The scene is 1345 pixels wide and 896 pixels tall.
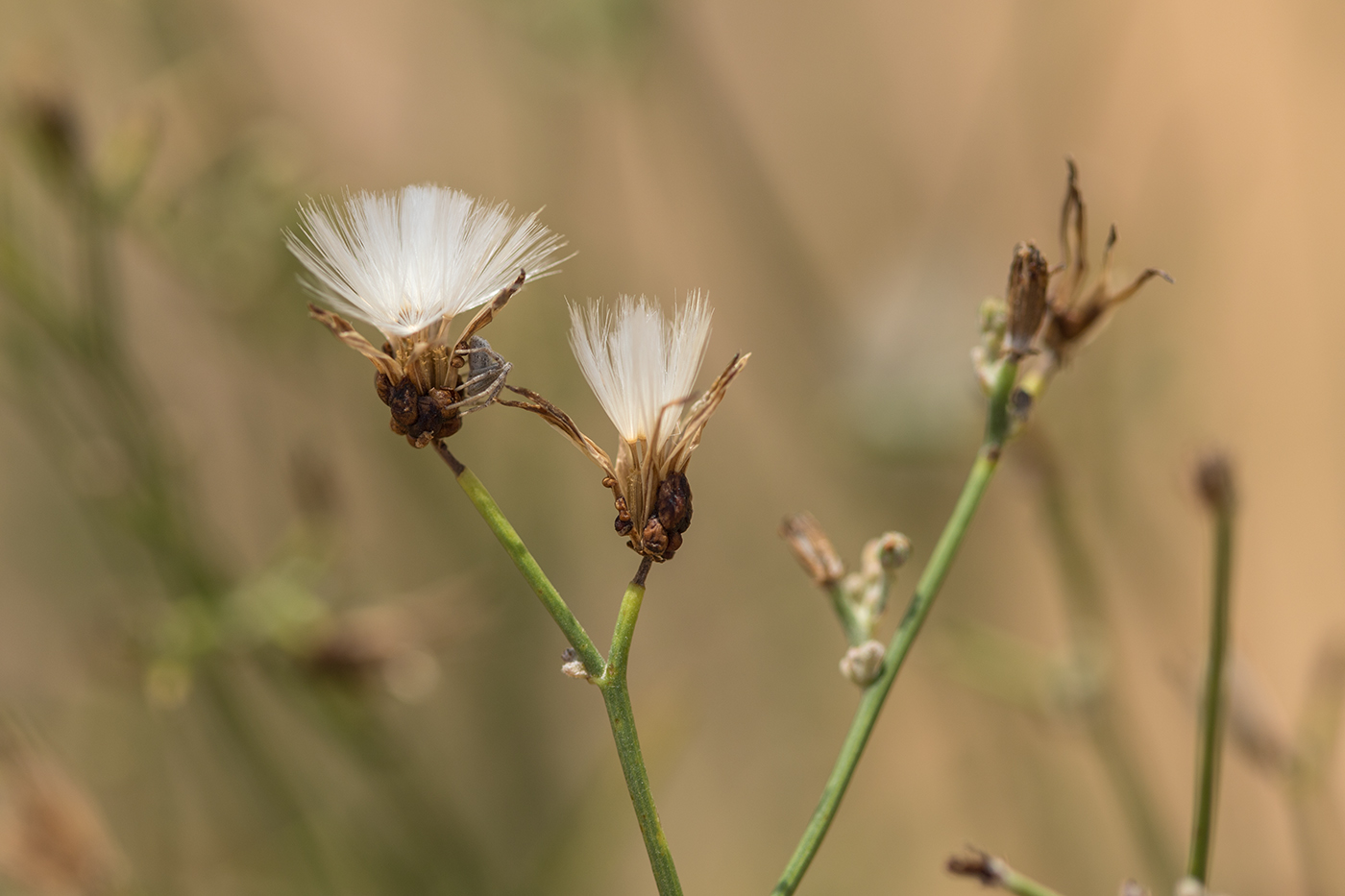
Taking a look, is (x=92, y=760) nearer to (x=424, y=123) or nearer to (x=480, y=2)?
(x=424, y=123)

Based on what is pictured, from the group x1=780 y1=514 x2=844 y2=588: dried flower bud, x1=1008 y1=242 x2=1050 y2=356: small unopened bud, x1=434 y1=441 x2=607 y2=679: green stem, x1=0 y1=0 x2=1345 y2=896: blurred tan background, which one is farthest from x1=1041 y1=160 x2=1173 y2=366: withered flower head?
x1=0 y1=0 x2=1345 y2=896: blurred tan background

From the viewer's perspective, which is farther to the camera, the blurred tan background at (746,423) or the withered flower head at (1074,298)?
the blurred tan background at (746,423)

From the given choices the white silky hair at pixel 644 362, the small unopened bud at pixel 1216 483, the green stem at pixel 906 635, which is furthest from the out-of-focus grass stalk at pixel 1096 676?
the white silky hair at pixel 644 362

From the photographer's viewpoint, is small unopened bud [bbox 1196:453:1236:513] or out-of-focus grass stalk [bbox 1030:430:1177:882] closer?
small unopened bud [bbox 1196:453:1236:513]

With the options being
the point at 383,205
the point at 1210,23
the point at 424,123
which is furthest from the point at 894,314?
the point at 383,205

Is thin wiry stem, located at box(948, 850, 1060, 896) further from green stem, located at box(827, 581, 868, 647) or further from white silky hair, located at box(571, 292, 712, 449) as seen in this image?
white silky hair, located at box(571, 292, 712, 449)

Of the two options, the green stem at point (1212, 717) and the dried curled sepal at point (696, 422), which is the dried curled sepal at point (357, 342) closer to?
the dried curled sepal at point (696, 422)
